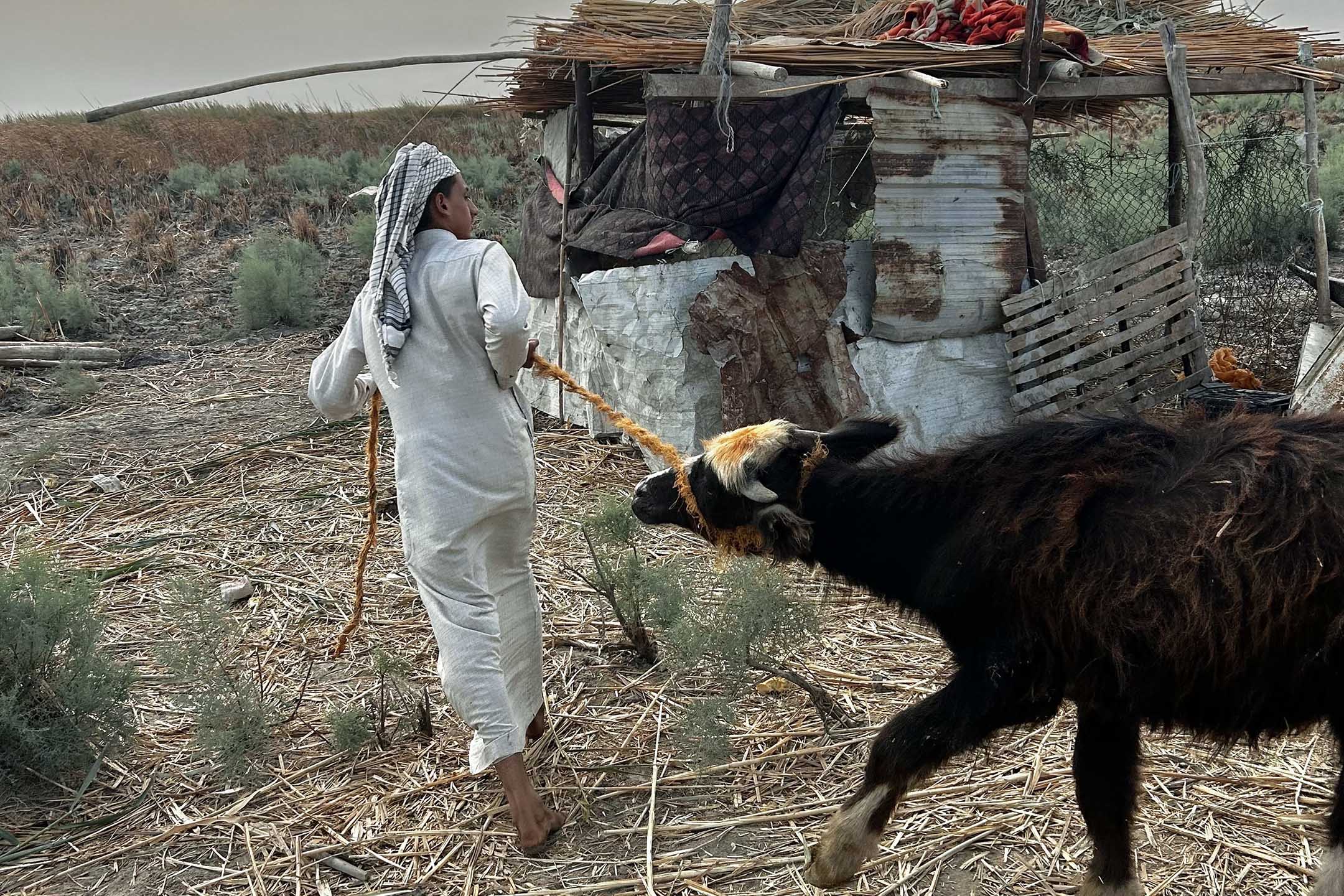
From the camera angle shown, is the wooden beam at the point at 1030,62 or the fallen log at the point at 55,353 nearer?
the wooden beam at the point at 1030,62

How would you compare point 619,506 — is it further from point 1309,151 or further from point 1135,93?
point 1309,151

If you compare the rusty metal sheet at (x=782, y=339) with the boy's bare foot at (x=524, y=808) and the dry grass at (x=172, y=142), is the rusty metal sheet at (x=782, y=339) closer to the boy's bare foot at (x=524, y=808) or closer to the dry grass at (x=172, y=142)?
the boy's bare foot at (x=524, y=808)

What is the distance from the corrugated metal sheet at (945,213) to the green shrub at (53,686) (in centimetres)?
549

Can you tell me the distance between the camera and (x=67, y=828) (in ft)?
13.8

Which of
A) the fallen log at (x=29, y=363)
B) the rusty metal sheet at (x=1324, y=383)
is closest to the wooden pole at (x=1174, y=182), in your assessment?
the rusty metal sheet at (x=1324, y=383)

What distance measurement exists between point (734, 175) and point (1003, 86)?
7.07 feet

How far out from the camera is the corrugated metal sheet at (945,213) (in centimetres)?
755

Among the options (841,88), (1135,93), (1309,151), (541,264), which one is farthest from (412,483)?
(1309,151)

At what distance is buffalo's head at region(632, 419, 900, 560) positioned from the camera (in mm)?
3861

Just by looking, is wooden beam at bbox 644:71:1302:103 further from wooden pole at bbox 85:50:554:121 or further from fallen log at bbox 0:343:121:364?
fallen log at bbox 0:343:121:364

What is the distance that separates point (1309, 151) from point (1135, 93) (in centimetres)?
165

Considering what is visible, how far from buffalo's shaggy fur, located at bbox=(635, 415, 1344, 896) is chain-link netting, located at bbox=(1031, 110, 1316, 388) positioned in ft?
22.5

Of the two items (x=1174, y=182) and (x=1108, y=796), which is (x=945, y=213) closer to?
(x=1174, y=182)

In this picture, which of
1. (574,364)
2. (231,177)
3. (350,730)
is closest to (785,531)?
(350,730)
